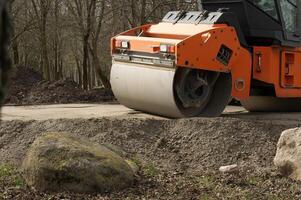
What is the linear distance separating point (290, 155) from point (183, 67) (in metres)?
2.85

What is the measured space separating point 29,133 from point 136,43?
8.01 ft

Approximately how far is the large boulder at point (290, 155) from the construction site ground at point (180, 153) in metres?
0.11

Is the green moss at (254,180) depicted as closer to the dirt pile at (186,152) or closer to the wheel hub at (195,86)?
the dirt pile at (186,152)

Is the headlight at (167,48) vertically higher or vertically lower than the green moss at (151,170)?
higher

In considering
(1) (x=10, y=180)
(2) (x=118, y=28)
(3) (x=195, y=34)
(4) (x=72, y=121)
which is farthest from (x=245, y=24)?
(2) (x=118, y=28)

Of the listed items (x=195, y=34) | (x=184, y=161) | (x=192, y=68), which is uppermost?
(x=195, y=34)

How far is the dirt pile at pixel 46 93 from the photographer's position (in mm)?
12701

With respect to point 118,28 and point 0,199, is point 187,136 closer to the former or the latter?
point 0,199


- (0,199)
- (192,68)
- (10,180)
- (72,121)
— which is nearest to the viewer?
(0,199)

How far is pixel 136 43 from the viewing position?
9.17 meters

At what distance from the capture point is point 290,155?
6191 mm

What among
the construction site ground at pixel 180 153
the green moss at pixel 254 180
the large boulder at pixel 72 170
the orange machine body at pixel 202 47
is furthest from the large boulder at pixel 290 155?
the orange machine body at pixel 202 47

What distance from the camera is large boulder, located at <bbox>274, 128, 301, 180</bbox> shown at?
6.08m

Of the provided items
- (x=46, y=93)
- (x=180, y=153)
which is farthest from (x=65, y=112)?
(x=180, y=153)
